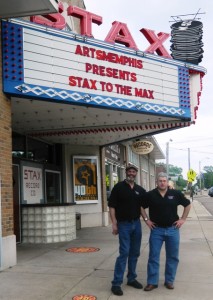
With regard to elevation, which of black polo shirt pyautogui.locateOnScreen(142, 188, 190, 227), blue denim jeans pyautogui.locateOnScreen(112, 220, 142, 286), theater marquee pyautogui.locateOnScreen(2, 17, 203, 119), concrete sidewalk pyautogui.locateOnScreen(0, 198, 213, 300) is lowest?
concrete sidewalk pyautogui.locateOnScreen(0, 198, 213, 300)

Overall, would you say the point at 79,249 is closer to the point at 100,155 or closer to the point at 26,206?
the point at 26,206

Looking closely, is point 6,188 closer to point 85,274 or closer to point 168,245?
point 85,274

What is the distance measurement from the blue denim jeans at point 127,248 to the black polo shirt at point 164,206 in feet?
1.09

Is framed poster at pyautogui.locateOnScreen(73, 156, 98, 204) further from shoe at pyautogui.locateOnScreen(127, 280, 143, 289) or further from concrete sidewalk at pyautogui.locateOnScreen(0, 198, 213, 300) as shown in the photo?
shoe at pyautogui.locateOnScreen(127, 280, 143, 289)

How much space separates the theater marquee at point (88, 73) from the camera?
8.03 m

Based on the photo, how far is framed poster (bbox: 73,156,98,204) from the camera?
1488 cm

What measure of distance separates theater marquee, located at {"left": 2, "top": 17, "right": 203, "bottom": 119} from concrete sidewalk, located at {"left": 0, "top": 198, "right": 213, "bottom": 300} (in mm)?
3452

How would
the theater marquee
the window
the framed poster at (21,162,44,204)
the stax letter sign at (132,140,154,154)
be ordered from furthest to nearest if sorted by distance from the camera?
the stax letter sign at (132,140,154,154)
the window
the framed poster at (21,162,44,204)
the theater marquee

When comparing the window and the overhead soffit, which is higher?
the overhead soffit

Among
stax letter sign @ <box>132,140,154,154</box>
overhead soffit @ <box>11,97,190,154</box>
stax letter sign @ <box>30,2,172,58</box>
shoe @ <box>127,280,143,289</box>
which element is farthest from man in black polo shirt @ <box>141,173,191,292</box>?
stax letter sign @ <box>132,140,154,154</box>

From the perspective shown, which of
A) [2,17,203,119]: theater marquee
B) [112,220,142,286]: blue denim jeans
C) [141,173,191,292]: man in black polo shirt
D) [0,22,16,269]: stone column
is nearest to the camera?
[112,220,142,286]: blue denim jeans

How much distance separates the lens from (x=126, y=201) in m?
6.10

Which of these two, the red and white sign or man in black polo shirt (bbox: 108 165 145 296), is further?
the red and white sign

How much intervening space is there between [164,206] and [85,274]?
2097mm
